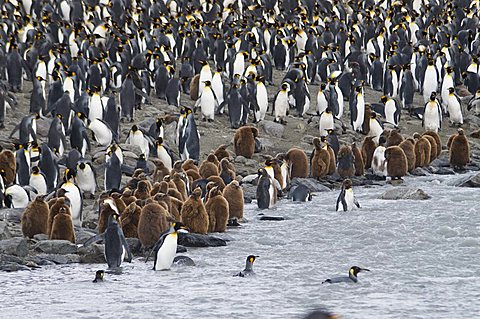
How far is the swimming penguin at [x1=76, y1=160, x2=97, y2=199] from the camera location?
1293 centimetres

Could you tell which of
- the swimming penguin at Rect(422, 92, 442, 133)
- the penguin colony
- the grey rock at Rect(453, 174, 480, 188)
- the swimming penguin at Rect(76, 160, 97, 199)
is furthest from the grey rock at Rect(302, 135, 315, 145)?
the swimming penguin at Rect(76, 160, 97, 199)

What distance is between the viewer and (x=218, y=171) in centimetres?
1353

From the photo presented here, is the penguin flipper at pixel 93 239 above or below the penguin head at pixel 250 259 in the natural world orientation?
above

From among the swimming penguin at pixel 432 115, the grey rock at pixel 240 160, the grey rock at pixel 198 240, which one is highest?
the swimming penguin at pixel 432 115

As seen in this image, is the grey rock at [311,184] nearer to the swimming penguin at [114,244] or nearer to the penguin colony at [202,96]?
the penguin colony at [202,96]

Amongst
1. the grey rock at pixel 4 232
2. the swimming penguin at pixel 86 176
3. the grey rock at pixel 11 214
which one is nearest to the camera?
the grey rock at pixel 4 232

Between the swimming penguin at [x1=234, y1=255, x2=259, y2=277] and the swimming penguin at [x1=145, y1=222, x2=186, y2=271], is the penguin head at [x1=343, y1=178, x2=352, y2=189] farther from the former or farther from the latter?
the swimming penguin at [x1=145, y1=222, x2=186, y2=271]

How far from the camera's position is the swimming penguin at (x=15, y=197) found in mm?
11938

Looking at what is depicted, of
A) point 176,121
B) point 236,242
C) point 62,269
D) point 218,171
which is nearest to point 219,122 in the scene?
point 176,121

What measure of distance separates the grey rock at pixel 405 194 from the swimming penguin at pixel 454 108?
5.54 meters

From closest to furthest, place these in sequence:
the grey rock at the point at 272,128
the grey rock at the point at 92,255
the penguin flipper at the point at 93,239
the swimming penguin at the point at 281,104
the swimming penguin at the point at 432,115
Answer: the penguin flipper at the point at 93,239
the grey rock at the point at 92,255
the grey rock at the point at 272,128
the swimming penguin at the point at 281,104
the swimming penguin at the point at 432,115

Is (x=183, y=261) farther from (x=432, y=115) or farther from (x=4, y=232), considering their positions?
(x=432, y=115)

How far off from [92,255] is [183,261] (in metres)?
0.88

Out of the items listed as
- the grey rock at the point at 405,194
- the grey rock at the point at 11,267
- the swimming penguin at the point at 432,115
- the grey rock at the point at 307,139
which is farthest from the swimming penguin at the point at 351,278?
the swimming penguin at the point at 432,115
